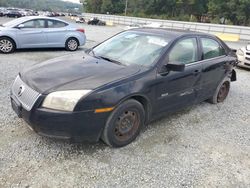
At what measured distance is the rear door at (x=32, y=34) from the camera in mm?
8844

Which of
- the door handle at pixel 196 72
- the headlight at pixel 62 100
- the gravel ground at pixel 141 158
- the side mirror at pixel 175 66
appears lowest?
the gravel ground at pixel 141 158

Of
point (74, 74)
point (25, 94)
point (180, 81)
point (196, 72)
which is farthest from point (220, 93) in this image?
point (25, 94)

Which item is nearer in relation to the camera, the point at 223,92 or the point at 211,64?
the point at 211,64

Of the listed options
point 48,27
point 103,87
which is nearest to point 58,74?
point 103,87

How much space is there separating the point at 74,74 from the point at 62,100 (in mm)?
541

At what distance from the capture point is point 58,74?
3.25 metres

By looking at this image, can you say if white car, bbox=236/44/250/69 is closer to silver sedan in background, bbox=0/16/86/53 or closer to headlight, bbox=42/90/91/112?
silver sedan in background, bbox=0/16/86/53

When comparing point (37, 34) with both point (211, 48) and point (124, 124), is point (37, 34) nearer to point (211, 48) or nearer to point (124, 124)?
point (211, 48)

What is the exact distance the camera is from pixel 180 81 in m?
3.92

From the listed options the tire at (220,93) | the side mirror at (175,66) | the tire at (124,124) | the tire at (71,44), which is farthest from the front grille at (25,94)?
the tire at (71,44)

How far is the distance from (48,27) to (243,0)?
150 ft

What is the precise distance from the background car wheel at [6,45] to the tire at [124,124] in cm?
708

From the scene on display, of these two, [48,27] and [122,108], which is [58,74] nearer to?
[122,108]

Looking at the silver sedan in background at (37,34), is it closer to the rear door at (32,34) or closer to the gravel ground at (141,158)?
the rear door at (32,34)
